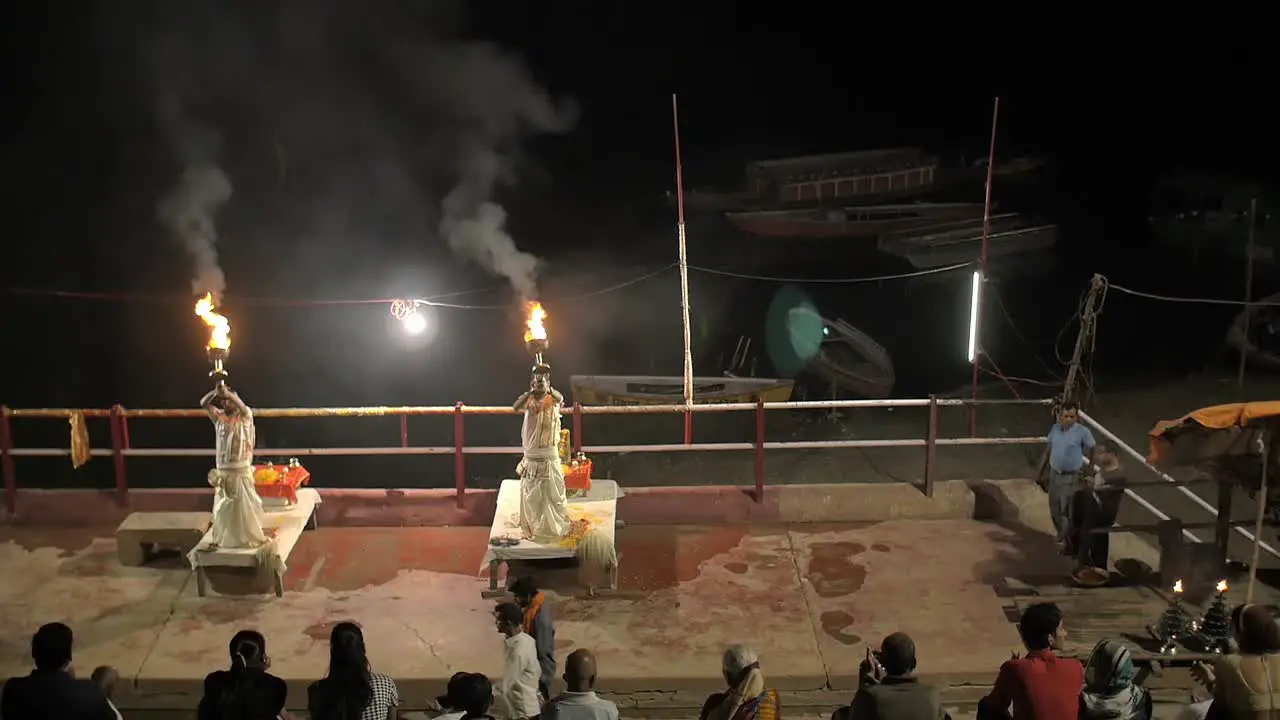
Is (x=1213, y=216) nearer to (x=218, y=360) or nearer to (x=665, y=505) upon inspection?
(x=665, y=505)

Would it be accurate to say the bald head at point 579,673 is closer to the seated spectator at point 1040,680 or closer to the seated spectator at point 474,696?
the seated spectator at point 474,696

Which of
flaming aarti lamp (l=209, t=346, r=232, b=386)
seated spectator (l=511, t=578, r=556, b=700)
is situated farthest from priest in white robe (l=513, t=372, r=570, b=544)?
flaming aarti lamp (l=209, t=346, r=232, b=386)

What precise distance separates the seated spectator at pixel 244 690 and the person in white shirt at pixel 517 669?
4.81ft

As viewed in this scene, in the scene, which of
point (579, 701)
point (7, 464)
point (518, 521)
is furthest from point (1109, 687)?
point (7, 464)

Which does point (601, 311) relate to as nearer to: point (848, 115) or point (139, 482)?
point (139, 482)

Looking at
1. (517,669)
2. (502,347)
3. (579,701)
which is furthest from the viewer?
(502,347)

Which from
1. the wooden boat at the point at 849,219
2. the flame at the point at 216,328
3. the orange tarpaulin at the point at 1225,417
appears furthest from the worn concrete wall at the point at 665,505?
the wooden boat at the point at 849,219

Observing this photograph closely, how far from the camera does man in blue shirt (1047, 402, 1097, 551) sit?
33.6ft

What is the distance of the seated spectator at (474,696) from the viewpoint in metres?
5.34

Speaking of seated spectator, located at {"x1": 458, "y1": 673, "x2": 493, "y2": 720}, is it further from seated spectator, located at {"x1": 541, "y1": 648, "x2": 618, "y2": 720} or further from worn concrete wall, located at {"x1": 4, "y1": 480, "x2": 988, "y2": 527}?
worn concrete wall, located at {"x1": 4, "y1": 480, "x2": 988, "y2": 527}

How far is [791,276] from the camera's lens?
146ft

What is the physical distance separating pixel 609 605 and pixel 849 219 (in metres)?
41.5

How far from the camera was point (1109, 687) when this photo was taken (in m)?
5.77

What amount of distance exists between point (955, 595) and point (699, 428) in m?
17.0
